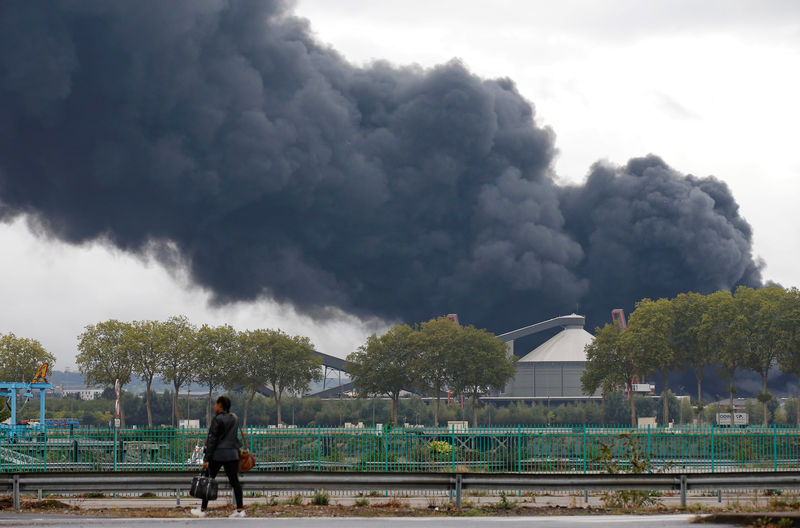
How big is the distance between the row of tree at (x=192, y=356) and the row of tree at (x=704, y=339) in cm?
3328

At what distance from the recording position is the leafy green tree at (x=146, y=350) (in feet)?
362

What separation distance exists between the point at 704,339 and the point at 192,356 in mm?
54260

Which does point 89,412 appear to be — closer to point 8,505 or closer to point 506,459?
point 506,459

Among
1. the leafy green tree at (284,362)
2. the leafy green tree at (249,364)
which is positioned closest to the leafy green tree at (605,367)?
Answer: the leafy green tree at (284,362)

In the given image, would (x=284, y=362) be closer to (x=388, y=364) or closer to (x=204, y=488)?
(x=388, y=364)

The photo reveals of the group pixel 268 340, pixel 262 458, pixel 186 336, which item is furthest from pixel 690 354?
pixel 262 458

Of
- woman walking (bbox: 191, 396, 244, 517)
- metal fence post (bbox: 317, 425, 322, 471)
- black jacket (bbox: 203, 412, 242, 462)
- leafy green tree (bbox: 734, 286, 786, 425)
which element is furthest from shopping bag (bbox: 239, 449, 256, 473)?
leafy green tree (bbox: 734, 286, 786, 425)

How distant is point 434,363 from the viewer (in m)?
122

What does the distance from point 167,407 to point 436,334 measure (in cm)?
6224

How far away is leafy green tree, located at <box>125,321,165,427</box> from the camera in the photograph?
362 feet

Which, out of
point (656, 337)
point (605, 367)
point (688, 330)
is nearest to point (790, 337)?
point (688, 330)

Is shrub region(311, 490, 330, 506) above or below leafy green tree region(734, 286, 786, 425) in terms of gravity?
below

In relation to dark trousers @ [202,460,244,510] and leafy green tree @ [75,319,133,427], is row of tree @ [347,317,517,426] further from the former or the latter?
dark trousers @ [202,460,244,510]

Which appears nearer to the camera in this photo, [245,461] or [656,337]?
[245,461]
